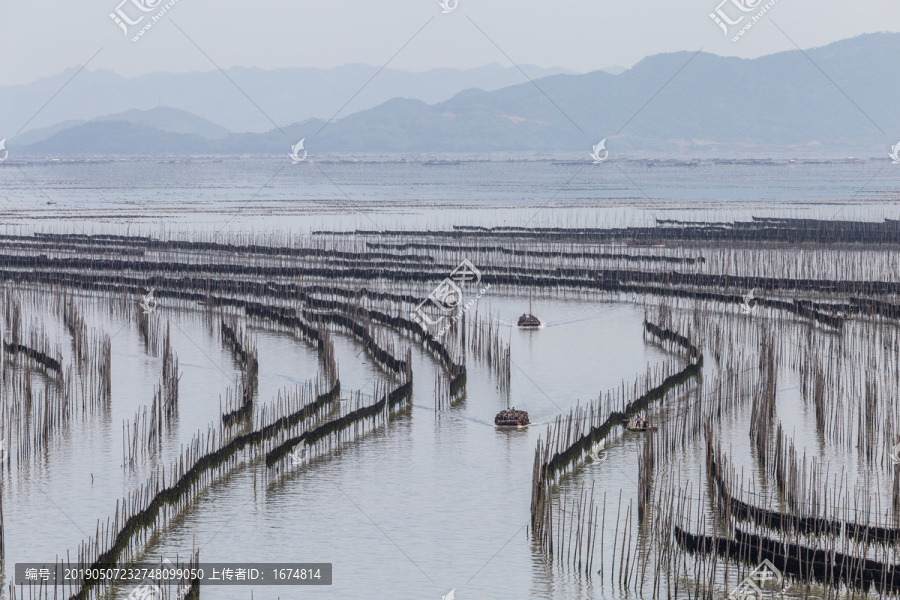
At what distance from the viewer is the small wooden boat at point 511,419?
2488 centimetres

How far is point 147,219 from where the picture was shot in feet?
267

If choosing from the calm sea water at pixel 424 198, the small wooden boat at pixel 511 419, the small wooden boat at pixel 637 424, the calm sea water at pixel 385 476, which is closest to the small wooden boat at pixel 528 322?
the calm sea water at pixel 385 476

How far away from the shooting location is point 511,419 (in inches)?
981

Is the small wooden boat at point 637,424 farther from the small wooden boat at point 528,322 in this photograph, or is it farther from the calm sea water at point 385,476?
the small wooden boat at point 528,322

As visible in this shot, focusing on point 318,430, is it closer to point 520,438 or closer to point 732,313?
point 520,438

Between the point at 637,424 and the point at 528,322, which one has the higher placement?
the point at 528,322

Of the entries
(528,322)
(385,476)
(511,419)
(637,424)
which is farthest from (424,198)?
(385,476)

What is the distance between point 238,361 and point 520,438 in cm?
1075

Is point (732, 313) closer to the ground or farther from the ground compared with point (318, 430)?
farther from the ground

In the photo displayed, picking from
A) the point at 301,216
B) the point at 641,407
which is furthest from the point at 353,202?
the point at 641,407

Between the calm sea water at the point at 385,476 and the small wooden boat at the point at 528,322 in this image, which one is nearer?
the calm sea water at the point at 385,476

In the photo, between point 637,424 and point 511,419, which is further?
point 511,419

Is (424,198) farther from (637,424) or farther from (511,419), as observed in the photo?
(637,424)

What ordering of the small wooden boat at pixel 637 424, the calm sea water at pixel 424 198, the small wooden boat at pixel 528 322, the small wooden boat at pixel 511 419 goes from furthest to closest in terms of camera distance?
the calm sea water at pixel 424 198 → the small wooden boat at pixel 528 322 → the small wooden boat at pixel 511 419 → the small wooden boat at pixel 637 424
